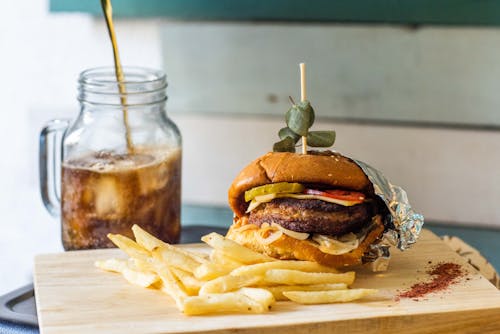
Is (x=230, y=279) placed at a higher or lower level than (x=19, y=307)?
higher

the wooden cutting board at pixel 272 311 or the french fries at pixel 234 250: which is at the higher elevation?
the french fries at pixel 234 250

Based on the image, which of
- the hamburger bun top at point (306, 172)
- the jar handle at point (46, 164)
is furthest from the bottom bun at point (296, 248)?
the jar handle at point (46, 164)

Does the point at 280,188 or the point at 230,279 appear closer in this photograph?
the point at 230,279

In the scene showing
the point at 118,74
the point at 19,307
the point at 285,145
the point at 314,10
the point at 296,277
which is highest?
the point at 314,10

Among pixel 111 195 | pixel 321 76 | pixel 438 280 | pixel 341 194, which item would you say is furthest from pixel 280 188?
pixel 321 76

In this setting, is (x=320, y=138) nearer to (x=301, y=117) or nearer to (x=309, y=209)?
(x=301, y=117)

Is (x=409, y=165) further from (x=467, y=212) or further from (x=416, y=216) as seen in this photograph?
(x=416, y=216)

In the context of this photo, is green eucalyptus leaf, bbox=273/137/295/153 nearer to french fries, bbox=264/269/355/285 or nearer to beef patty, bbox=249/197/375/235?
beef patty, bbox=249/197/375/235

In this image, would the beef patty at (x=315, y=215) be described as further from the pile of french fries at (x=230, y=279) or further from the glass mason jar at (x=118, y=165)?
the glass mason jar at (x=118, y=165)
